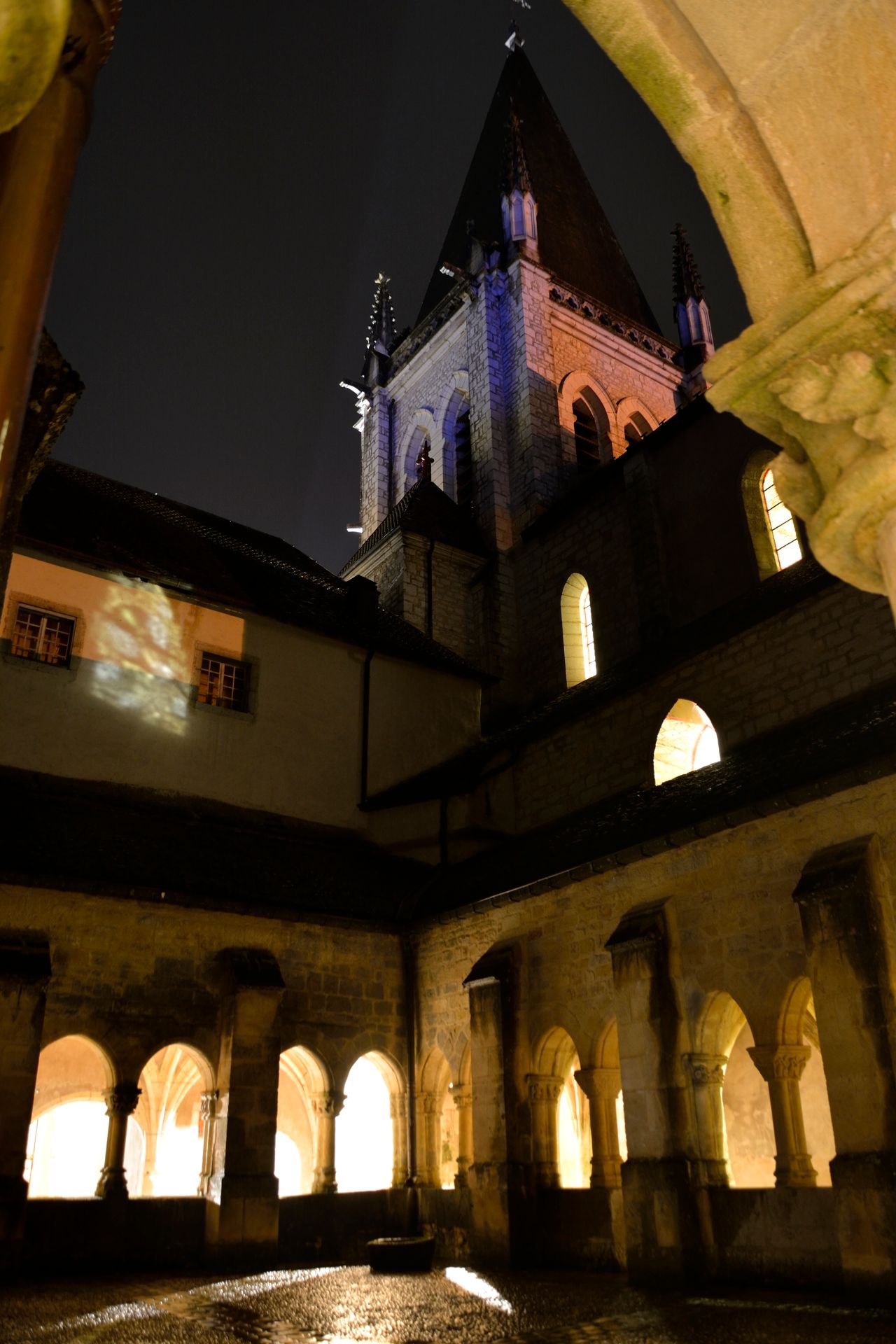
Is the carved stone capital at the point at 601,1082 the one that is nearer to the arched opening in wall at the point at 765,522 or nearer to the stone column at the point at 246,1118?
the stone column at the point at 246,1118

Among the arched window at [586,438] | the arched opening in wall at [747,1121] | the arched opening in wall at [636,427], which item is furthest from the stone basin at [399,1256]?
the arched opening in wall at [636,427]

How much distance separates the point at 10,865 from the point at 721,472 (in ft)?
46.9

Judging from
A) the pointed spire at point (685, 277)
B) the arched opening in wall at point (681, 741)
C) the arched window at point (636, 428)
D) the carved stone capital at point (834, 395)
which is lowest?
the carved stone capital at point (834, 395)

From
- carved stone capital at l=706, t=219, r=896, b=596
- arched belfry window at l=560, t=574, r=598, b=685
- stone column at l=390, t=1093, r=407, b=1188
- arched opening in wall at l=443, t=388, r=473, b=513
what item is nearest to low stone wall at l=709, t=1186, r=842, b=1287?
stone column at l=390, t=1093, r=407, b=1188

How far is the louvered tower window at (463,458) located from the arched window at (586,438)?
3206mm

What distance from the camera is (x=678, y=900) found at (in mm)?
11383

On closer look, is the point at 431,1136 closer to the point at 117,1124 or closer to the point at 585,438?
the point at 117,1124

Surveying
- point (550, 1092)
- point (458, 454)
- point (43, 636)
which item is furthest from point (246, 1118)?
point (458, 454)

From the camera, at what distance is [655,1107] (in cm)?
1049

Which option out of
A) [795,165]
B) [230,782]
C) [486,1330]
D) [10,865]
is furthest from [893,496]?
[230,782]

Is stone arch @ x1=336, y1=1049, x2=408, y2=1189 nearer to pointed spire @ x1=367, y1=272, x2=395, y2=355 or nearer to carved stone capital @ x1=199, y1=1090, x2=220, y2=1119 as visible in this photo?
carved stone capital @ x1=199, y1=1090, x2=220, y2=1119

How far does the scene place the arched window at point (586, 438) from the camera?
29188 millimetres

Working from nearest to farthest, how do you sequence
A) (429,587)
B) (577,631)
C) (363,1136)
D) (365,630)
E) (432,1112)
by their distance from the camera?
(432,1112), (363,1136), (365,630), (577,631), (429,587)

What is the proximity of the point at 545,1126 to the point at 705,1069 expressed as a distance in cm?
296
